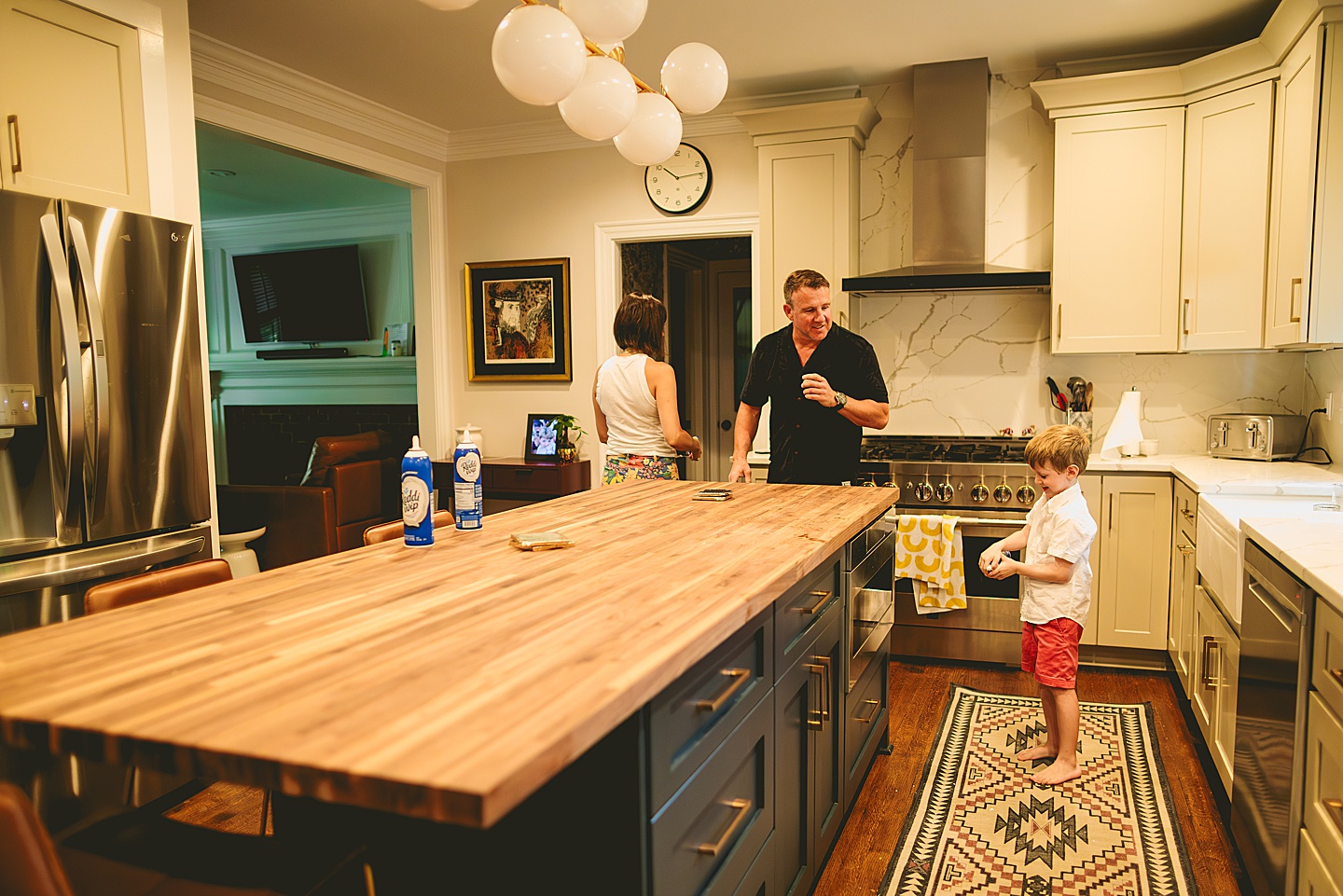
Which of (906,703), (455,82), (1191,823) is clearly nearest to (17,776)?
(906,703)

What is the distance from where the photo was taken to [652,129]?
7.31 ft

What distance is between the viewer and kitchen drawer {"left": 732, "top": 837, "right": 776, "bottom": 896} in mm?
1551

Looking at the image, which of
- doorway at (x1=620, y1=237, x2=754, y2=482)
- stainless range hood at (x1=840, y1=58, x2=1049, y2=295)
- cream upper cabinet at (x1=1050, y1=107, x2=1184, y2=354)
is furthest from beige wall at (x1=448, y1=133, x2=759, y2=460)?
cream upper cabinet at (x1=1050, y1=107, x2=1184, y2=354)

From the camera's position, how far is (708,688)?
4.46 feet

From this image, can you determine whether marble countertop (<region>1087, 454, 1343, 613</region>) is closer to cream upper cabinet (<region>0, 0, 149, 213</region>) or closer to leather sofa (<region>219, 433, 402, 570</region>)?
cream upper cabinet (<region>0, 0, 149, 213</region>)

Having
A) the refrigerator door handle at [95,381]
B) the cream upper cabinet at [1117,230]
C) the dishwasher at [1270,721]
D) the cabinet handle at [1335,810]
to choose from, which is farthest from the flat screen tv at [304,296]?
the cabinet handle at [1335,810]

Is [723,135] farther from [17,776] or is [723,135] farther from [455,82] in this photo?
[17,776]

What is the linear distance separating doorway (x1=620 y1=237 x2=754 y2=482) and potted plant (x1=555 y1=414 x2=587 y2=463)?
58.2 inches

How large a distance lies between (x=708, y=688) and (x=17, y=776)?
202cm

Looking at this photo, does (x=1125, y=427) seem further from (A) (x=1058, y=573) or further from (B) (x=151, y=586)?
(B) (x=151, y=586)

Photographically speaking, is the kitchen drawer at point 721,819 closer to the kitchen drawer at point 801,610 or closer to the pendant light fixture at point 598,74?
the kitchen drawer at point 801,610

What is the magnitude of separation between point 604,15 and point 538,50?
0.65ft

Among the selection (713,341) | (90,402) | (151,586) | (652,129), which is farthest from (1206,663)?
(713,341)

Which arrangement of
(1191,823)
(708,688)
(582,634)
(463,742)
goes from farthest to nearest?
(1191,823) → (708,688) → (582,634) → (463,742)
